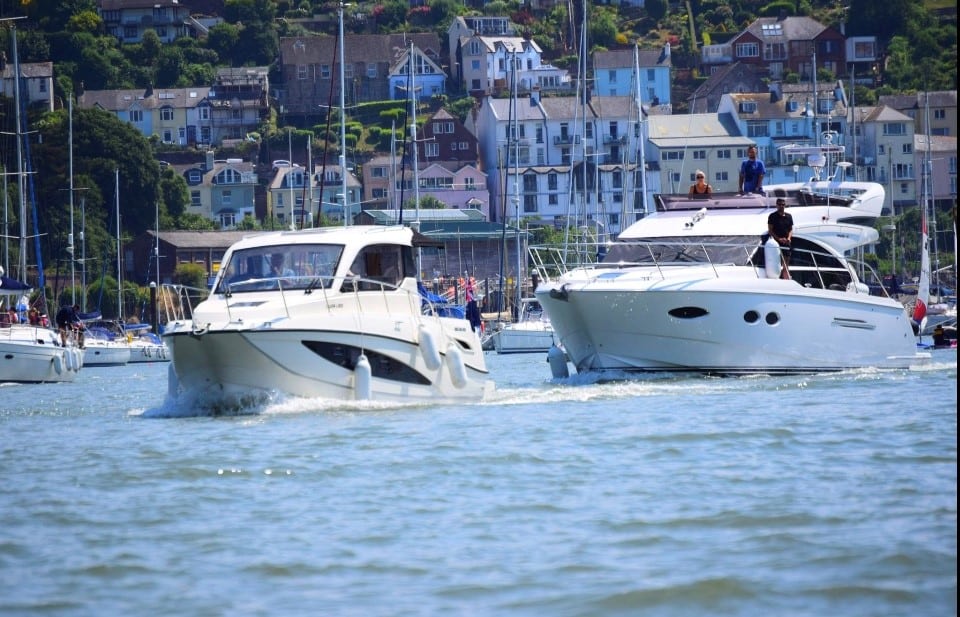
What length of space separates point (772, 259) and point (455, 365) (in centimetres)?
646

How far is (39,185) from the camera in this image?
110m

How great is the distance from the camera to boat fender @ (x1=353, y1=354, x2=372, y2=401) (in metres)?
20.9

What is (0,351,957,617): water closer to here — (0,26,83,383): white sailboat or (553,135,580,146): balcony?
(0,26,83,383): white sailboat

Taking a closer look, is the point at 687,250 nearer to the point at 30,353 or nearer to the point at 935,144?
the point at 30,353

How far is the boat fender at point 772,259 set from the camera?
26.6 metres

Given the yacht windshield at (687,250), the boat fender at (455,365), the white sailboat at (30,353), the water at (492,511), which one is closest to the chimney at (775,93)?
the white sailboat at (30,353)

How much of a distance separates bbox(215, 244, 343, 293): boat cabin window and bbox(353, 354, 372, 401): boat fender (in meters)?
1.75

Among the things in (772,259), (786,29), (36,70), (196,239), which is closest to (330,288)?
(772,259)

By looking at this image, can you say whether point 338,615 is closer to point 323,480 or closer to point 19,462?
point 323,480

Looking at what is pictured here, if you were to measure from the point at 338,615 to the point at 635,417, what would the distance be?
9.91m

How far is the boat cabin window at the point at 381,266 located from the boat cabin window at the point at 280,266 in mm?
363

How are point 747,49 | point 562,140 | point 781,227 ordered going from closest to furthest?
point 781,227 → point 562,140 → point 747,49

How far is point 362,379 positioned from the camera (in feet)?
68.8

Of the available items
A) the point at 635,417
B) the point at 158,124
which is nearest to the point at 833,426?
the point at 635,417
